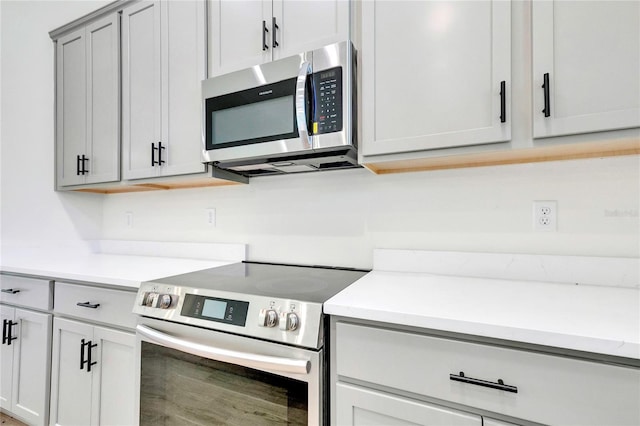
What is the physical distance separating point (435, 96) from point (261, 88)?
2.39 feet

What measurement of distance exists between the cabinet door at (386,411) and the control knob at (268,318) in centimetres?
27

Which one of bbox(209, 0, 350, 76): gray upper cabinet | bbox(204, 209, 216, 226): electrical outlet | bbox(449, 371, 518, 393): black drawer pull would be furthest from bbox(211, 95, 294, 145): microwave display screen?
bbox(449, 371, 518, 393): black drawer pull

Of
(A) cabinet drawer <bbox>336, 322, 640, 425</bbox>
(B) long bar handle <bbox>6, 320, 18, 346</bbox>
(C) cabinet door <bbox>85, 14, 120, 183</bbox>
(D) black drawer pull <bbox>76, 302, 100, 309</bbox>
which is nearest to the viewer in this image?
(A) cabinet drawer <bbox>336, 322, 640, 425</bbox>

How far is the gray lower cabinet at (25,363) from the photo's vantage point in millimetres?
1534

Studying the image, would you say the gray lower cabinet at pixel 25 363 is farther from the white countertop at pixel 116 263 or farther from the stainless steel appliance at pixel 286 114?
the stainless steel appliance at pixel 286 114

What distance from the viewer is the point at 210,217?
1954mm

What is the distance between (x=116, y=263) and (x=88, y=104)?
1048 mm

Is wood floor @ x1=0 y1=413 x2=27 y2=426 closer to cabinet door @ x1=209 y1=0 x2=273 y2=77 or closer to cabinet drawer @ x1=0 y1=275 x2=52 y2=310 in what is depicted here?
cabinet drawer @ x1=0 y1=275 x2=52 y2=310

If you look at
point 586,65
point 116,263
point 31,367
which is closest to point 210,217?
point 116,263

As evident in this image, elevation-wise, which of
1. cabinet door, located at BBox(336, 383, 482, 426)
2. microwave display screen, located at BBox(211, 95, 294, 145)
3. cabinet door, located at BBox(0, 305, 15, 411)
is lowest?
cabinet door, located at BBox(0, 305, 15, 411)

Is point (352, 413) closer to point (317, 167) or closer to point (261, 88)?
point (317, 167)

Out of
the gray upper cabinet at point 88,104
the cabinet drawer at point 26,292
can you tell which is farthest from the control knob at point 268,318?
the gray upper cabinet at point 88,104

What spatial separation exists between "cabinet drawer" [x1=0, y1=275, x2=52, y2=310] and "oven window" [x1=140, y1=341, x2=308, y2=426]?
2.43 feet

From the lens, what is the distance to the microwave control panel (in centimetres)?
121
